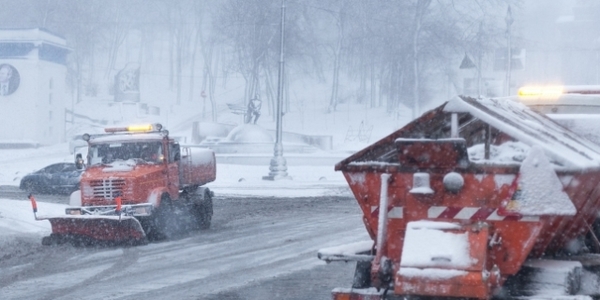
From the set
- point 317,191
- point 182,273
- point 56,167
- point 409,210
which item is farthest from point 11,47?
point 409,210

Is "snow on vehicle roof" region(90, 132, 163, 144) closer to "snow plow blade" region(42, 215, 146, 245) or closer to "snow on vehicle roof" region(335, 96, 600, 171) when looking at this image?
"snow plow blade" region(42, 215, 146, 245)

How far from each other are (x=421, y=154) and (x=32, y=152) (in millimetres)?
58715

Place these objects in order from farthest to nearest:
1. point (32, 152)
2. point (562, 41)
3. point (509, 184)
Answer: point (562, 41), point (32, 152), point (509, 184)

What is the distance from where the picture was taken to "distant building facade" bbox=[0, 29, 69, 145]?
2506 inches

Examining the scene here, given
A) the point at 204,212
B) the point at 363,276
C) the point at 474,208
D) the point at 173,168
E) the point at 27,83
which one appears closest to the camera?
the point at 474,208

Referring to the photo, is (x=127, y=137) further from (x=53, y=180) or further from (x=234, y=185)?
(x=234, y=185)

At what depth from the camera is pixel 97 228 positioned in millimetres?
16250

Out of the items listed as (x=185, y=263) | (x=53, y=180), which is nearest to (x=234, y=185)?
(x=53, y=180)

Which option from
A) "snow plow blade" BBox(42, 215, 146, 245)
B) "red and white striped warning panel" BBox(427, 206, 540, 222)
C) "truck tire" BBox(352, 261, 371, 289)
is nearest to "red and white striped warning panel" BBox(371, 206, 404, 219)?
"red and white striped warning panel" BBox(427, 206, 540, 222)

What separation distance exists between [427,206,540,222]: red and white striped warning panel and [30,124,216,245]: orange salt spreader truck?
32.1ft

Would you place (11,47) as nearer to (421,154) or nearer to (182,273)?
(182,273)

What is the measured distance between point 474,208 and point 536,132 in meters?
0.86

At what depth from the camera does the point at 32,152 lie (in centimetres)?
6222

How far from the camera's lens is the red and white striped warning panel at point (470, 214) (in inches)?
262
